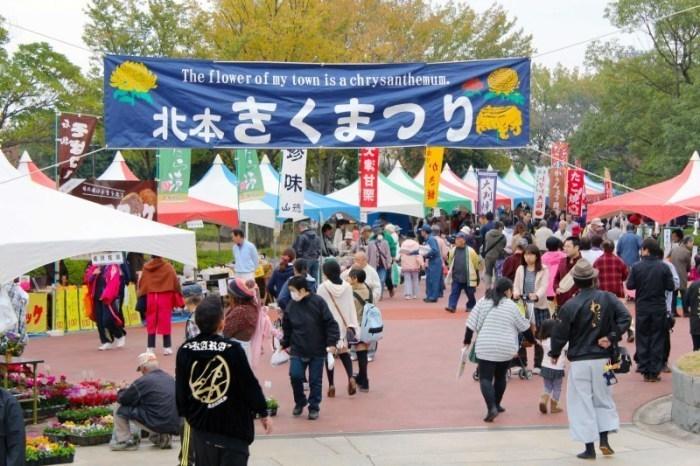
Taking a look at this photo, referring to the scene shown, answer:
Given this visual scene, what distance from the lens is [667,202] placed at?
1992cm

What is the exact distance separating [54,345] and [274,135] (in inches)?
365

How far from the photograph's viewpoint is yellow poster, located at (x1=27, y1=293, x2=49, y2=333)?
17.9 m

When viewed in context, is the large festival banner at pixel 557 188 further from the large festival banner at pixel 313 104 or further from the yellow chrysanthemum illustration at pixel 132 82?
the yellow chrysanthemum illustration at pixel 132 82

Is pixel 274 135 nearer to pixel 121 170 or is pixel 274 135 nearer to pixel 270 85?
pixel 270 85

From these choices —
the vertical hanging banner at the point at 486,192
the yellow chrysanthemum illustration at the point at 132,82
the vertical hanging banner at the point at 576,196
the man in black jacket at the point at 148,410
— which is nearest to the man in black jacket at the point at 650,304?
the man in black jacket at the point at 148,410

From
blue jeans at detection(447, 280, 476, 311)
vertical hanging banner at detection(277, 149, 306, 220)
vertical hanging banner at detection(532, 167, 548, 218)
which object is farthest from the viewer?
vertical hanging banner at detection(532, 167, 548, 218)

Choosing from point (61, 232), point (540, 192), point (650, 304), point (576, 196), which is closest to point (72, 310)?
point (61, 232)

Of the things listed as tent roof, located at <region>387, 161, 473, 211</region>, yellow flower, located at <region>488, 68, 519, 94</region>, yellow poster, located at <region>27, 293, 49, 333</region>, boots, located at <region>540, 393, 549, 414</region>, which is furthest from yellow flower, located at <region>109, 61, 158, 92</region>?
tent roof, located at <region>387, 161, 473, 211</region>

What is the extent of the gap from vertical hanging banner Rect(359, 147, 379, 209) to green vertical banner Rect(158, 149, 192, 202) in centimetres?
696

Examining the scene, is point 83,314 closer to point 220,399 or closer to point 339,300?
point 339,300

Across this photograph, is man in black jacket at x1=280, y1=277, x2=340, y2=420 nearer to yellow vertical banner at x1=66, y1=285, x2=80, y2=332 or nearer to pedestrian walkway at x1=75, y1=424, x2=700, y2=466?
pedestrian walkway at x1=75, y1=424, x2=700, y2=466

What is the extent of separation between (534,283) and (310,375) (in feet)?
11.8

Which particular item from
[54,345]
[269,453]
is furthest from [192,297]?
[54,345]

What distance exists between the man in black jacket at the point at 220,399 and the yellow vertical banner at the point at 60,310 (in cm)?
1250
